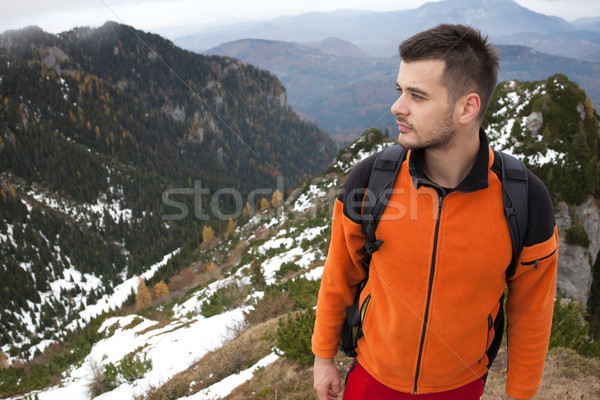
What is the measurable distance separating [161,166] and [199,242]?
80630mm

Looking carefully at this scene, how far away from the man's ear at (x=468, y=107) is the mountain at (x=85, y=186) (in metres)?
66.2

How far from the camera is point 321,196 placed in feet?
124

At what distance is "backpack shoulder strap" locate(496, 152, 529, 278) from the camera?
5.67 ft

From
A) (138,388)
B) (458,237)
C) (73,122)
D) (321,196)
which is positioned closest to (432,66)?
(458,237)

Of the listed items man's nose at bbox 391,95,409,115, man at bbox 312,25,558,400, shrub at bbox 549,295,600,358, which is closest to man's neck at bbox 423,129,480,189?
man at bbox 312,25,558,400

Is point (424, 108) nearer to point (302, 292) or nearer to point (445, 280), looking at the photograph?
point (445, 280)

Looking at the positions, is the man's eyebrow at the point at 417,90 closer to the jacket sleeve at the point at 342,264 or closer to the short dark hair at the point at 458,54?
the short dark hair at the point at 458,54

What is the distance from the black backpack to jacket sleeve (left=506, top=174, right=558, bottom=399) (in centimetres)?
5

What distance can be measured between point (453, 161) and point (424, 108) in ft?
1.14

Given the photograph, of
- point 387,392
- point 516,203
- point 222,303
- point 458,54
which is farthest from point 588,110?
point 387,392

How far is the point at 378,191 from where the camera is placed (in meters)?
1.89

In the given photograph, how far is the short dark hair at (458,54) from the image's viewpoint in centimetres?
164

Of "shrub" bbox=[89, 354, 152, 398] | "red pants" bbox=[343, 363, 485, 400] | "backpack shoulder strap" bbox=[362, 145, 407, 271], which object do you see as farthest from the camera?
"shrub" bbox=[89, 354, 152, 398]

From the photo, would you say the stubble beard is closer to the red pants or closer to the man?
the man
